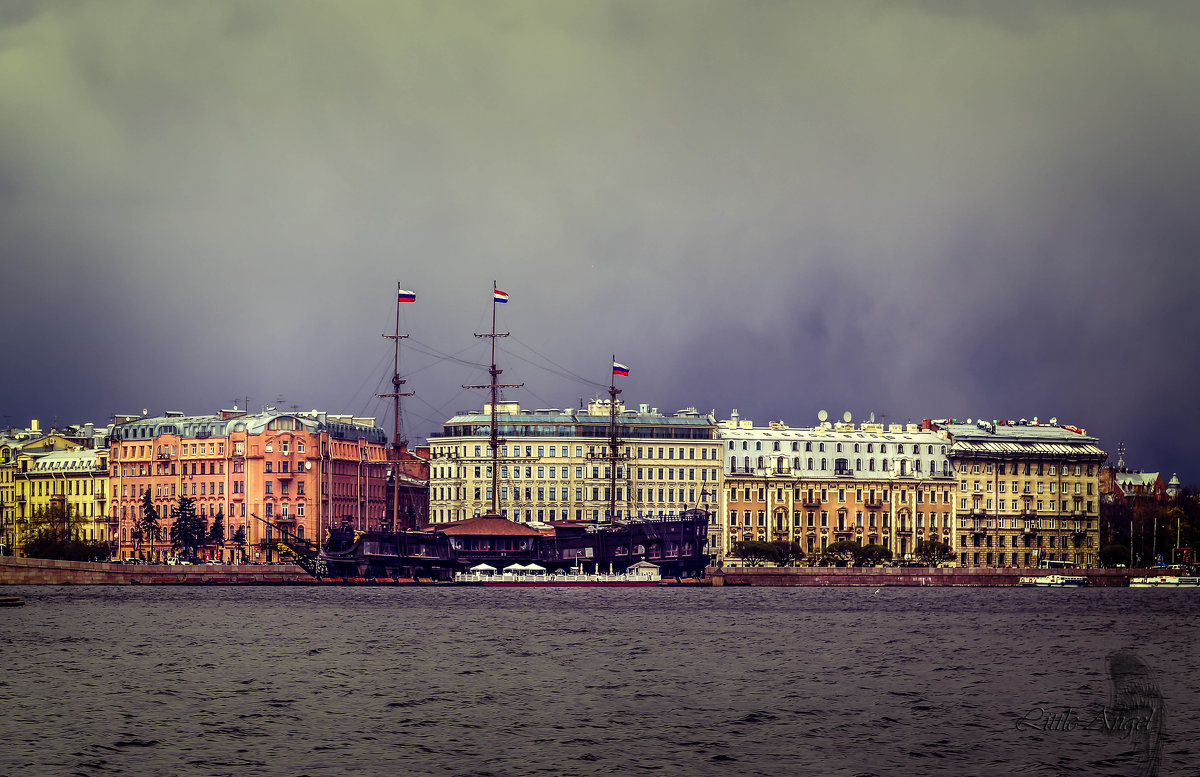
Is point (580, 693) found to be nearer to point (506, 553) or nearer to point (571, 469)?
point (506, 553)

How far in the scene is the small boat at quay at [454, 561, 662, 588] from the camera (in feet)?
436

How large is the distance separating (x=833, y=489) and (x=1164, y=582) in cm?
3360

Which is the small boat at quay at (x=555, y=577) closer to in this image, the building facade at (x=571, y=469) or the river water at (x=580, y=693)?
the building facade at (x=571, y=469)

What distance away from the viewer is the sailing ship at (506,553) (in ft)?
440

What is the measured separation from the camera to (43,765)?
3684cm

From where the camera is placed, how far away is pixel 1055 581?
465 feet

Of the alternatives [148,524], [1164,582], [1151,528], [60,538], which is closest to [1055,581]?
[1164,582]

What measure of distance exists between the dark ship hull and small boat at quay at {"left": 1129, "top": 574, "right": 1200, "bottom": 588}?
37.5 metres

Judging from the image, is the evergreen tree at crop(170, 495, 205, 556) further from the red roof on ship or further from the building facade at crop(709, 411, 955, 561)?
the building facade at crop(709, 411, 955, 561)

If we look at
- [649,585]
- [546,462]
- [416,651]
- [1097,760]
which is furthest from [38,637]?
[546,462]

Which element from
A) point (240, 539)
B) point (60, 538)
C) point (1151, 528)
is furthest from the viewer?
point (1151, 528)

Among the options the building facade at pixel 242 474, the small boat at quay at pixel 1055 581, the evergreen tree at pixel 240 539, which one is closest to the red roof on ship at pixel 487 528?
the building facade at pixel 242 474

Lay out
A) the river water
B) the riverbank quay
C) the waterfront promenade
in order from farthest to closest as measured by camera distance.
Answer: the riverbank quay
the waterfront promenade
the river water

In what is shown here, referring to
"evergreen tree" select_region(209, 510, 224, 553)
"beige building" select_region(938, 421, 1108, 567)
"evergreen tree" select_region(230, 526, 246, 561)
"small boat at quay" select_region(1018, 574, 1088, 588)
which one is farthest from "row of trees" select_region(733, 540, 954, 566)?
"evergreen tree" select_region(209, 510, 224, 553)
